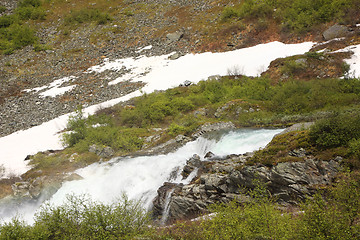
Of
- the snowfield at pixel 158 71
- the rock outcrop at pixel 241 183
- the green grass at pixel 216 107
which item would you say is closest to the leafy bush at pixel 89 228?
the rock outcrop at pixel 241 183

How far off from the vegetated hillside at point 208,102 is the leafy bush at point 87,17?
295 millimetres

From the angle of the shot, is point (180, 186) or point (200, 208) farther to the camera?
point (180, 186)

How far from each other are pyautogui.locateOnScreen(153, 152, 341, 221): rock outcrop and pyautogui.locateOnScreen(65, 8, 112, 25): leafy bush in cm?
5388

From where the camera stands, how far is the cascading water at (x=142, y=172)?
18.6 meters

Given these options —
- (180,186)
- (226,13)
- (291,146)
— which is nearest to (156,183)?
(180,186)

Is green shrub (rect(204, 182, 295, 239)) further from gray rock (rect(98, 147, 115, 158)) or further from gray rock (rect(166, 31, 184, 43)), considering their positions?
gray rock (rect(166, 31, 184, 43))

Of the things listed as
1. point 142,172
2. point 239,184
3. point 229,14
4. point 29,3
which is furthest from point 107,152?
point 29,3

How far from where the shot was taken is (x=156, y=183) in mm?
18984

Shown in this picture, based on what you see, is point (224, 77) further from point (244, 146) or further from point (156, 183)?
point (156, 183)

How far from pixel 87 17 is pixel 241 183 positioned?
60.9 m

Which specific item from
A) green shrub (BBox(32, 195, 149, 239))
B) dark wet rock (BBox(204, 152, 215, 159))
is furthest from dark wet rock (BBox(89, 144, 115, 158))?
green shrub (BBox(32, 195, 149, 239))

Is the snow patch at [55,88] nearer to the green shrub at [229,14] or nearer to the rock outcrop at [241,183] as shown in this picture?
the green shrub at [229,14]

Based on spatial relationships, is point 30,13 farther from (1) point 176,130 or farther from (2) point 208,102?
(1) point 176,130

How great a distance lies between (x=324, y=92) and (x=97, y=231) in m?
22.9
